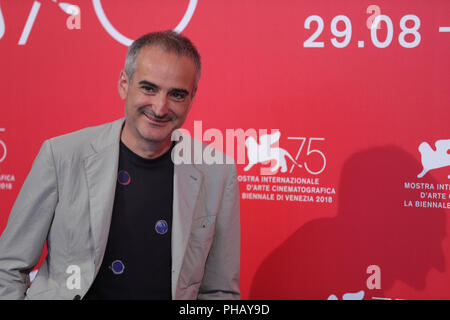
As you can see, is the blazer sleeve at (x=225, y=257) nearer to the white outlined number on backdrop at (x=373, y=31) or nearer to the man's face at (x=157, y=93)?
the man's face at (x=157, y=93)

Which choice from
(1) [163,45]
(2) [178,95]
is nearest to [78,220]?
(2) [178,95]

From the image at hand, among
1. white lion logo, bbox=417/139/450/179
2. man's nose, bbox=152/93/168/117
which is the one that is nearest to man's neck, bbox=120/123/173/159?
man's nose, bbox=152/93/168/117

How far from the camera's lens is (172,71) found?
160 cm

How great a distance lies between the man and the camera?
1530mm

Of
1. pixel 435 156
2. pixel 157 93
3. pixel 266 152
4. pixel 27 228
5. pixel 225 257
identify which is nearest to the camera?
pixel 27 228

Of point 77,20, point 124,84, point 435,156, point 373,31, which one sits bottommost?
point 435,156

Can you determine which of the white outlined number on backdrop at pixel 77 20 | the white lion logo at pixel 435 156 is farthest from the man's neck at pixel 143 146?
the white lion logo at pixel 435 156

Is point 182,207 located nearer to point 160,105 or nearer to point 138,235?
point 138,235

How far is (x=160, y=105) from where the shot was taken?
1.59m

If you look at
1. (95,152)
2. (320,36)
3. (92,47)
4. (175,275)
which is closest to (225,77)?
(320,36)

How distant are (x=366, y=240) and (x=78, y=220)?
4.59 ft

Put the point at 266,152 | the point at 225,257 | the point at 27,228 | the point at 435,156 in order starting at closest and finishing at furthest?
1. the point at 27,228
2. the point at 225,257
3. the point at 435,156
4. the point at 266,152

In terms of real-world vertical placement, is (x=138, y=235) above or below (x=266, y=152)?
below

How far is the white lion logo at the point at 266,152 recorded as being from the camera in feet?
7.55
